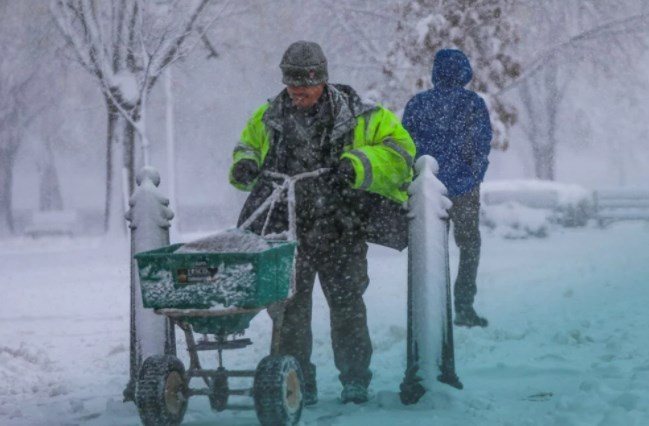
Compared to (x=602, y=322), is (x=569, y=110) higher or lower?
higher

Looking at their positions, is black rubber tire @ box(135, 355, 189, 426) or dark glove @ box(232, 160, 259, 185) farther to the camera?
dark glove @ box(232, 160, 259, 185)

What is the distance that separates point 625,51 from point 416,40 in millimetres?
6808

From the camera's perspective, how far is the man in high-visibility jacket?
19.2 ft

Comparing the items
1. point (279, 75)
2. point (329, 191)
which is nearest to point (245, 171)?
point (329, 191)

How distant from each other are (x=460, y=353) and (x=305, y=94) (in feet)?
8.42

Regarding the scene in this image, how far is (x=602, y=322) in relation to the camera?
8.62 meters

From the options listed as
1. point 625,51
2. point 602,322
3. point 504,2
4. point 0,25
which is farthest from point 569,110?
point 602,322

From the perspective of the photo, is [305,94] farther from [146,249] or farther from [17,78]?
[17,78]

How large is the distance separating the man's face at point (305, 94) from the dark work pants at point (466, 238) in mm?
2721

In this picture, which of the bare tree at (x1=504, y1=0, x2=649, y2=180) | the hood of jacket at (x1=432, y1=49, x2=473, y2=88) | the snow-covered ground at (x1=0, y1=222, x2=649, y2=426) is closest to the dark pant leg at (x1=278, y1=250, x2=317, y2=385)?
the snow-covered ground at (x1=0, y1=222, x2=649, y2=426)

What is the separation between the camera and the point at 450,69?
820 cm

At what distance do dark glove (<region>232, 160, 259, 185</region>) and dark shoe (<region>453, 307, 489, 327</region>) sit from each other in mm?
3192

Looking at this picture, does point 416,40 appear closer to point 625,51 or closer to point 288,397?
point 625,51

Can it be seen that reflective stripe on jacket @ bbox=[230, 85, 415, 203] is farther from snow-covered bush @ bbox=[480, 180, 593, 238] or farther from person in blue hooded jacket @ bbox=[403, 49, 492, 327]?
snow-covered bush @ bbox=[480, 180, 593, 238]
